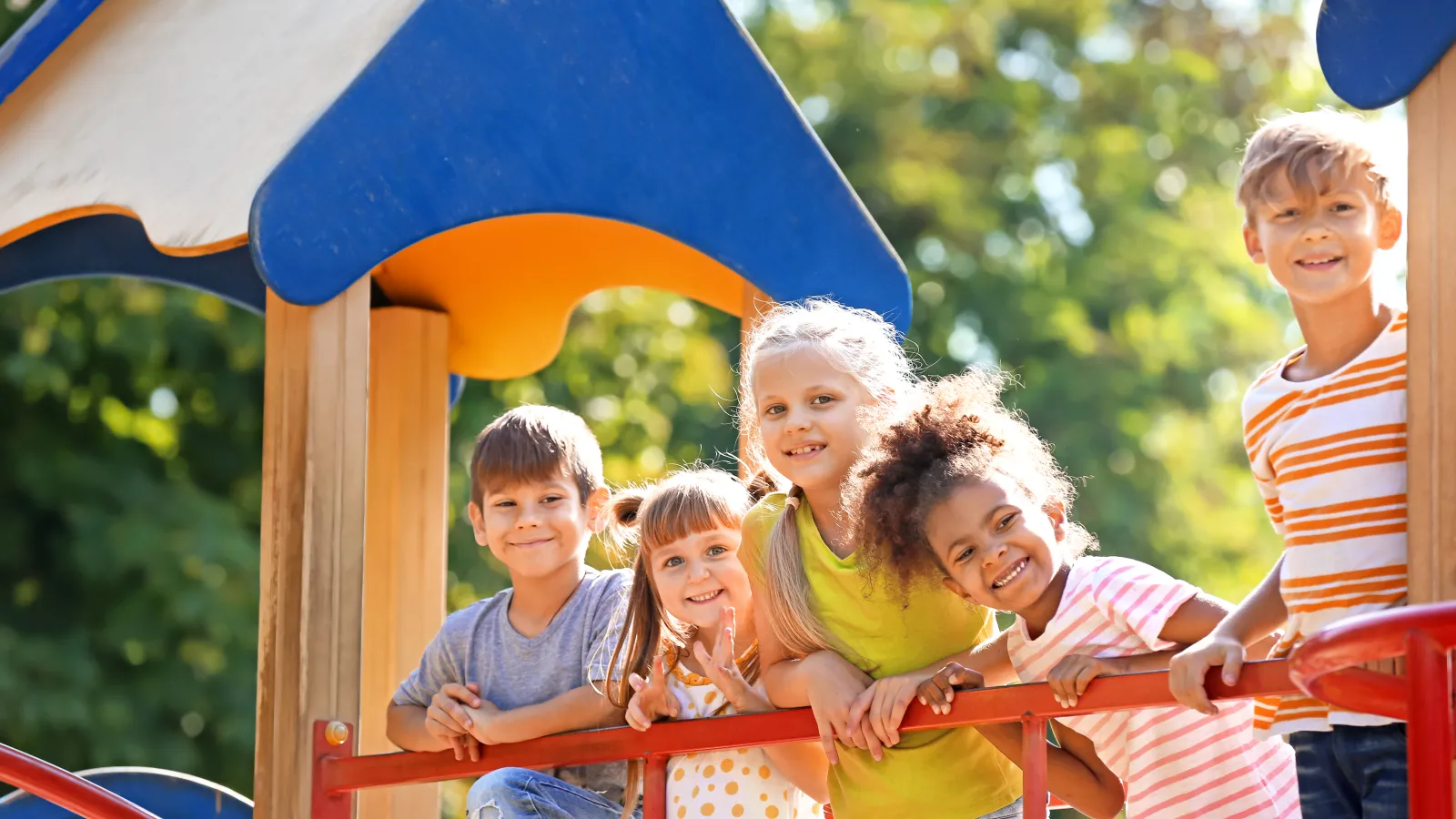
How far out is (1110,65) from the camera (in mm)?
12516

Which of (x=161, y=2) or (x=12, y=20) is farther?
(x=12, y=20)

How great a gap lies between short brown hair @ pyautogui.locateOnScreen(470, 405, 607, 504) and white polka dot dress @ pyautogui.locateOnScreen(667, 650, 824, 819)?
0.68 m

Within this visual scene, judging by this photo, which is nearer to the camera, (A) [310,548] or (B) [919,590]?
(B) [919,590]

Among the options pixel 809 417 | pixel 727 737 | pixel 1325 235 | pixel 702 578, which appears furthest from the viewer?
pixel 702 578

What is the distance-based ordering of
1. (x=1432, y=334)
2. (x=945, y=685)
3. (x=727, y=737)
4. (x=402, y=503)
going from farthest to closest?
1. (x=402, y=503)
2. (x=727, y=737)
3. (x=945, y=685)
4. (x=1432, y=334)

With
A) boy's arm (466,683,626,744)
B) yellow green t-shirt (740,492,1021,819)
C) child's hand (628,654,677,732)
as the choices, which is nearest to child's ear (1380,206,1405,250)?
yellow green t-shirt (740,492,1021,819)

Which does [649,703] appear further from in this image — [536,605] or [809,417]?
[536,605]

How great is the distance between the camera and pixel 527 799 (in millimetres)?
3850

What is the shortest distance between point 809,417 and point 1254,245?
3.30ft

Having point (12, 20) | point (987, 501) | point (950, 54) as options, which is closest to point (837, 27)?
point (950, 54)

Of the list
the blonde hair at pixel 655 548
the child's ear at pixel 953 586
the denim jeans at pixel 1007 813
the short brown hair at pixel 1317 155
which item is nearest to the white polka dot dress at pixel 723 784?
the blonde hair at pixel 655 548

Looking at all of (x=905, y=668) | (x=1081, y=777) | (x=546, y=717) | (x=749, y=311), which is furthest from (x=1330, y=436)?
(x=749, y=311)

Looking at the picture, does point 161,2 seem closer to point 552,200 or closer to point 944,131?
point 552,200

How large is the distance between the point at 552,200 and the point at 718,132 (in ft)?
1.51
